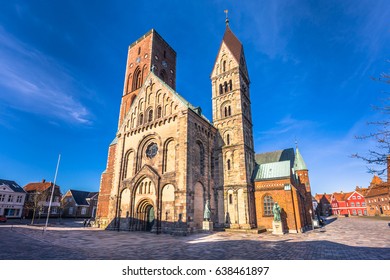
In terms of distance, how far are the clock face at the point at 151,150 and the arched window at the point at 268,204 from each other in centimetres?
1522

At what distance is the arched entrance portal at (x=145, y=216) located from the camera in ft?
79.2

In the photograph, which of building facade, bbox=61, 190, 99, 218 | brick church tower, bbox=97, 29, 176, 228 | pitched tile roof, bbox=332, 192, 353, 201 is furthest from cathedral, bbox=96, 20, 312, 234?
pitched tile roof, bbox=332, 192, 353, 201

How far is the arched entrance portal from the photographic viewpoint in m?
24.1

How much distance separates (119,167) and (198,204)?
476 inches

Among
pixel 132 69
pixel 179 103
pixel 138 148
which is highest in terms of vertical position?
pixel 132 69

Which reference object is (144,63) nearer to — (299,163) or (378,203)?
(299,163)

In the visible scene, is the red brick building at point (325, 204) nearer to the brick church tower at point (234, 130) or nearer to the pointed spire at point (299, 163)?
the pointed spire at point (299, 163)

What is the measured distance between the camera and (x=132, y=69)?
43.0m

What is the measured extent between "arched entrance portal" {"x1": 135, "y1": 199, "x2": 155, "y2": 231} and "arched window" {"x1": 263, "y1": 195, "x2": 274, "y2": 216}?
14.0m

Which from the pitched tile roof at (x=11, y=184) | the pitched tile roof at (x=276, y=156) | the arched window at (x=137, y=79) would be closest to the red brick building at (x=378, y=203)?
the pitched tile roof at (x=276, y=156)

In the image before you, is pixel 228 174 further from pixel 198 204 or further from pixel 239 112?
pixel 239 112

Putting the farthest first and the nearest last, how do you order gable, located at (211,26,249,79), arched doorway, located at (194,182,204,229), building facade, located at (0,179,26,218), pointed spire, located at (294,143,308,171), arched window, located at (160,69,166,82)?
building facade, located at (0,179,26,218)
pointed spire, located at (294,143,308,171)
arched window, located at (160,69,166,82)
gable, located at (211,26,249,79)
arched doorway, located at (194,182,204,229)

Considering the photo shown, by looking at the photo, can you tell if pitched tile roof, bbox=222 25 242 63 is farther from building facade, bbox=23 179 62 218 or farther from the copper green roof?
building facade, bbox=23 179 62 218
